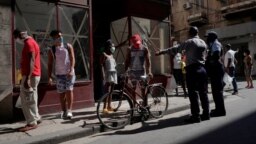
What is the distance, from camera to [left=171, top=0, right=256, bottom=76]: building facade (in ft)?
87.4

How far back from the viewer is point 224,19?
29.3 meters

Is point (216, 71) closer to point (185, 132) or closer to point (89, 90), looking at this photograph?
point (185, 132)

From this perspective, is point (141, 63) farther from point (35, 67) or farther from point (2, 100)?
point (2, 100)

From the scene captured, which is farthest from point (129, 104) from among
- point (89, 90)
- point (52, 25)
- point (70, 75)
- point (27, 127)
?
point (52, 25)

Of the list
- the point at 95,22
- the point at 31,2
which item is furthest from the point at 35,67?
the point at 95,22

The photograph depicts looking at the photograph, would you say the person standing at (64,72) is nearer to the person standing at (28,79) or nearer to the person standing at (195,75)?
the person standing at (28,79)

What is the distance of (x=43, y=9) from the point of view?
855 cm

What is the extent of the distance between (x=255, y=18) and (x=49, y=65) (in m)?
22.7

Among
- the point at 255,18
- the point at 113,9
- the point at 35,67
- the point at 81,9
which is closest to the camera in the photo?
the point at 35,67

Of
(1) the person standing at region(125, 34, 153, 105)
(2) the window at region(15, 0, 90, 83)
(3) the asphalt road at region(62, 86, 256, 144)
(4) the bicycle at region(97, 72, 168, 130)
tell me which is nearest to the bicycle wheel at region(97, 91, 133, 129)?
(4) the bicycle at region(97, 72, 168, 130)

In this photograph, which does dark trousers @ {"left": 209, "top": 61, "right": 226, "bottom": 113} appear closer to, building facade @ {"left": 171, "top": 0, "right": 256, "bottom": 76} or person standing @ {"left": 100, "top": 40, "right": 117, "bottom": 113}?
person standing @ {"left": 100, "top": 40, "right": 117, "bottom": 113}

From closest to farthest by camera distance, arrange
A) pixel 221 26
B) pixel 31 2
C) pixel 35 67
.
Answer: pixel 35 67 → pixel 31 2 → pixel 221 26

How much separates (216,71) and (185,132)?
216 cm

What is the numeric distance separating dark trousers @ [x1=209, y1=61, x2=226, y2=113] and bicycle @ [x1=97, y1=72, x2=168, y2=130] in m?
1.17
